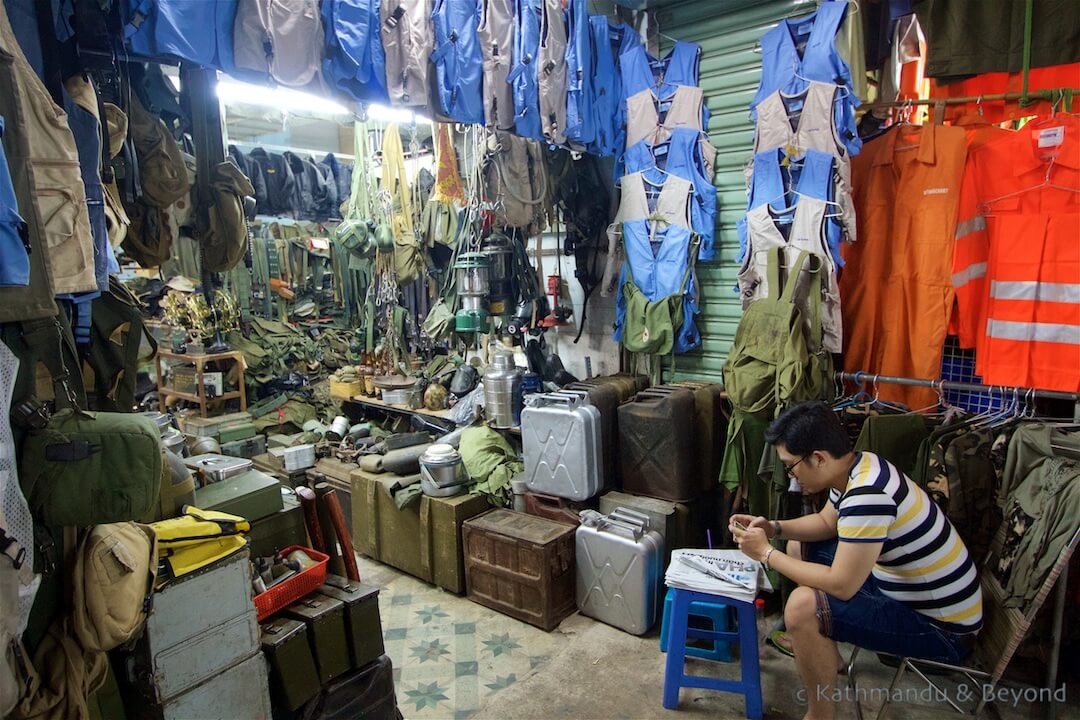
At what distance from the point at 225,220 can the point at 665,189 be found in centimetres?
274

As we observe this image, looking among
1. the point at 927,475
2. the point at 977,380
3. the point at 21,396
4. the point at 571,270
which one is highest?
the point at 571,270

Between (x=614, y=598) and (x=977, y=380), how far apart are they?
247 centimetres

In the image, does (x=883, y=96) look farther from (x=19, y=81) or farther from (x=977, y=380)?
(x=19, y=81)

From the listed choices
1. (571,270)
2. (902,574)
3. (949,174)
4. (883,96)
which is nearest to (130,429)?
(902,574)

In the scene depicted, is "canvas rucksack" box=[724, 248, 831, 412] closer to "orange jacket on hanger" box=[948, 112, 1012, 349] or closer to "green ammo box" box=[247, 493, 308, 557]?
"orange jacket on hanger" box=[948, 112, 1012, 349]

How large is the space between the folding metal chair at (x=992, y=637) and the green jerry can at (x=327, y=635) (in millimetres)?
2185

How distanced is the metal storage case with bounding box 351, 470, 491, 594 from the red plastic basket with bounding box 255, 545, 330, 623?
46.4 inches

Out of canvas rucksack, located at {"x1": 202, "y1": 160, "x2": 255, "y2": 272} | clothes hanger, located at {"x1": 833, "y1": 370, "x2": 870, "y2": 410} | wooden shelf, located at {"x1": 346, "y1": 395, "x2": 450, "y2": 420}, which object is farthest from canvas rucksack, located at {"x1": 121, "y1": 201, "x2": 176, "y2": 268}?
clothes hanger, located at {"x1": 833, "y1": 370, "x2": 870, "y2": 410}

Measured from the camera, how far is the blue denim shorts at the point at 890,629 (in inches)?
100

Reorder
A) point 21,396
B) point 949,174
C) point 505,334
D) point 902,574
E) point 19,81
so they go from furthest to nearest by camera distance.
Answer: point 505,334
point 949,174
point 902,574
point 21,396
point 19,81

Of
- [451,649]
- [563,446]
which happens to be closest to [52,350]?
[451,649]

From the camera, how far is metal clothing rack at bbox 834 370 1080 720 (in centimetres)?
268

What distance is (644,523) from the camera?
3654 millimetres

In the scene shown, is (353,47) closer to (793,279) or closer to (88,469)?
(88,469)
